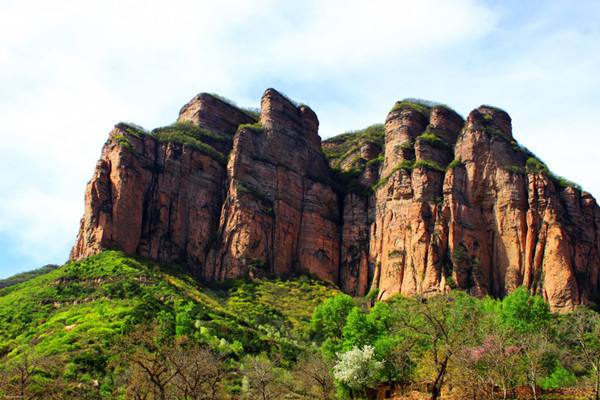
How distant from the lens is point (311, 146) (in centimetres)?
14712

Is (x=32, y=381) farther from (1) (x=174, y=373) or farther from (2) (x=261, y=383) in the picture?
(2) (x=261, y=383)

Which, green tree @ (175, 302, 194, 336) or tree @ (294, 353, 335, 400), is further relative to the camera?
green tree @ (175, 302, 194, 336)

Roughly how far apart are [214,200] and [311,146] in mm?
25653

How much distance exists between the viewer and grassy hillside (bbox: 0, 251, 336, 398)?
7386 centimetres

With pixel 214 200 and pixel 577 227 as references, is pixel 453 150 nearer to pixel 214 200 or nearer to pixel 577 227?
pixel 577 227

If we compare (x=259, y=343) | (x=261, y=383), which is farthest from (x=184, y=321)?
(x=261, y=383)

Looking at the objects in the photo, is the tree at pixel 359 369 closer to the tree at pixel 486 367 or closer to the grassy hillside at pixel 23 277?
the tree at pixel 486 367

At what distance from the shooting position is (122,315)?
8819 centimetres

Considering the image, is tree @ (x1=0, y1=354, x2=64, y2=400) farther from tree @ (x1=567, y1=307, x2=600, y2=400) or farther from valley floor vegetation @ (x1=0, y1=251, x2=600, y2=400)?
tree @ (x1=567, y1=307, x2=600, y2=400)

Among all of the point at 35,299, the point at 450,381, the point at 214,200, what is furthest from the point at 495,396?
the point at 214,200

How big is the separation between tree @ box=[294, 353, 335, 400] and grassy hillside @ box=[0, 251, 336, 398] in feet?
41.6

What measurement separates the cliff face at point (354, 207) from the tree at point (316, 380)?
46585 mm

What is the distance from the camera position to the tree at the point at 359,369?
68875 millimetres

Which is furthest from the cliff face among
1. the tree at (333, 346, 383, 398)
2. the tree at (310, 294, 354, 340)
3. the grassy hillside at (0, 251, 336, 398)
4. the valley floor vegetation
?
the tree at (333, 346, 383, 398)
